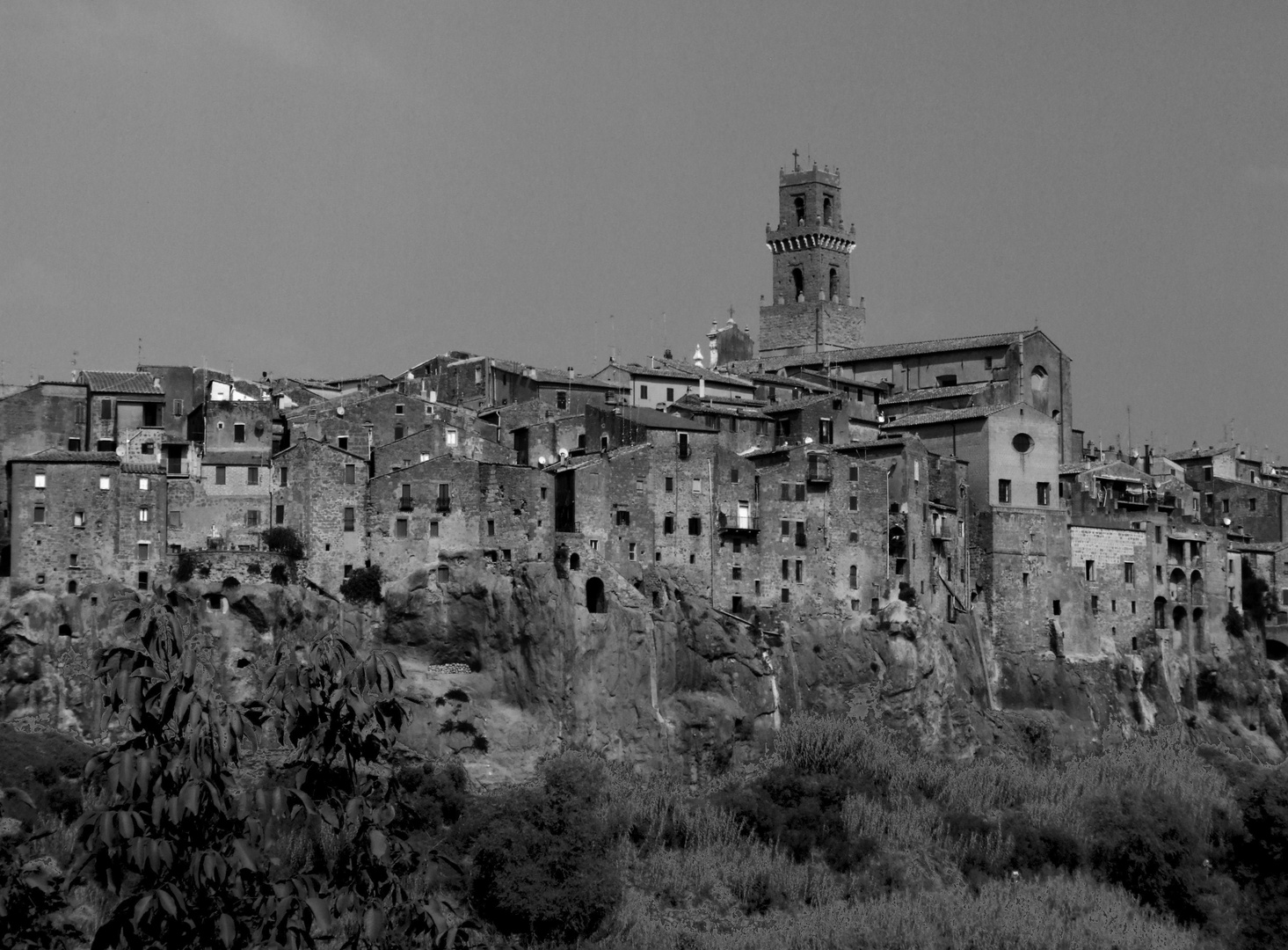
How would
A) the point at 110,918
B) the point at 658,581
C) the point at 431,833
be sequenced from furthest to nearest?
the point at 658,581 → the point at 431,833 → the point at 110,918

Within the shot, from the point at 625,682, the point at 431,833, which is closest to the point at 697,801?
the point at 625,682

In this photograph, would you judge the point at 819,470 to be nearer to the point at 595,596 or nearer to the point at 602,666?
the point at 595,596

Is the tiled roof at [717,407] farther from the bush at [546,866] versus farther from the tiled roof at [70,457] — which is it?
the tiled roof at [70,457]

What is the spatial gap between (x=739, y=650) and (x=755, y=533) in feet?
14.0

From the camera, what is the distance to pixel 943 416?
7600 cm

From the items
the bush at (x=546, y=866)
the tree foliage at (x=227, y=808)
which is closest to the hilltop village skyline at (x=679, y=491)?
the bush at (x=546, y=866)

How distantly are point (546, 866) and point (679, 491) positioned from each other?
15.7 metres

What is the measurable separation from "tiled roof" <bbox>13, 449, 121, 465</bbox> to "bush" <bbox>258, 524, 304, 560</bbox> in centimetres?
470

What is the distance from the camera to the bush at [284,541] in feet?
196

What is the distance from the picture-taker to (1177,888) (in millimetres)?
59125

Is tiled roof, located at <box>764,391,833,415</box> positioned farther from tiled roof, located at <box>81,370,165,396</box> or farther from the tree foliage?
the tree foliage

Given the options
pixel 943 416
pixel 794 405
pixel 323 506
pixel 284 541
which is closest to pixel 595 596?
pixel 323 506

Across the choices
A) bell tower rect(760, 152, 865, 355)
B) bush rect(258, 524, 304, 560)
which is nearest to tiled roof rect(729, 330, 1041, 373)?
bell tower rect(760, 152, 865, 355)

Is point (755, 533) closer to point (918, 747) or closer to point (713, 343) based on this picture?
point (918, 747)
